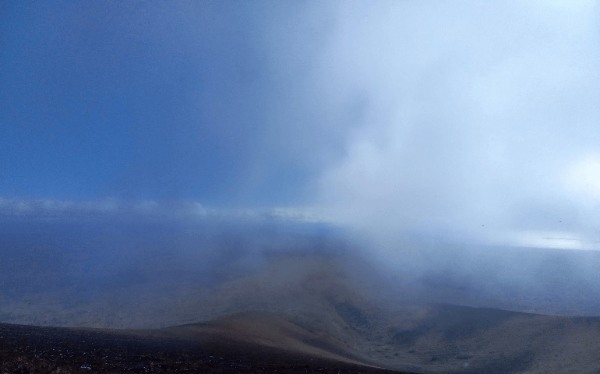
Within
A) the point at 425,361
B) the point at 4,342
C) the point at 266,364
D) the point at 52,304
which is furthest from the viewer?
the point at 52,304

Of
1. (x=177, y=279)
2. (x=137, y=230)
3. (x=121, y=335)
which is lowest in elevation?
(x=121, y=335)

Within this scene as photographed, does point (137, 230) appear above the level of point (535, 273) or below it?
above

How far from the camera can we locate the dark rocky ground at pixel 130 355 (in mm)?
19172

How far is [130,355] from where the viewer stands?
21.7 meters

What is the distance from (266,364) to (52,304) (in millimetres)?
49901

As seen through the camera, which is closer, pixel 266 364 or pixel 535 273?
pixel 266 364

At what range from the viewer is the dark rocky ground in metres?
19.2

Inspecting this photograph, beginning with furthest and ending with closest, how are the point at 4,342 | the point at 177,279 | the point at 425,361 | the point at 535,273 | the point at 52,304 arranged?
the point at 535,273
the point at 177,279
the point at 52,304
the point at 425,361
the point at 4,342

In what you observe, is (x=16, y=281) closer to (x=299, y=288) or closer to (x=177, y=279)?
(x=177, y=279)

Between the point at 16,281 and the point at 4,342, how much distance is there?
6765 centimetres

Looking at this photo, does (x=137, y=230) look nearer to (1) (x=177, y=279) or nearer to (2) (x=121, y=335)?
(1) (x=177, y=279)

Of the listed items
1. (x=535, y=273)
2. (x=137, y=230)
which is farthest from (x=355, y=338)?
(x=137, y=230)

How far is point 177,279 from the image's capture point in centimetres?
7719

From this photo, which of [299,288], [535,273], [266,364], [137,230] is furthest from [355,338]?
[137,230]
